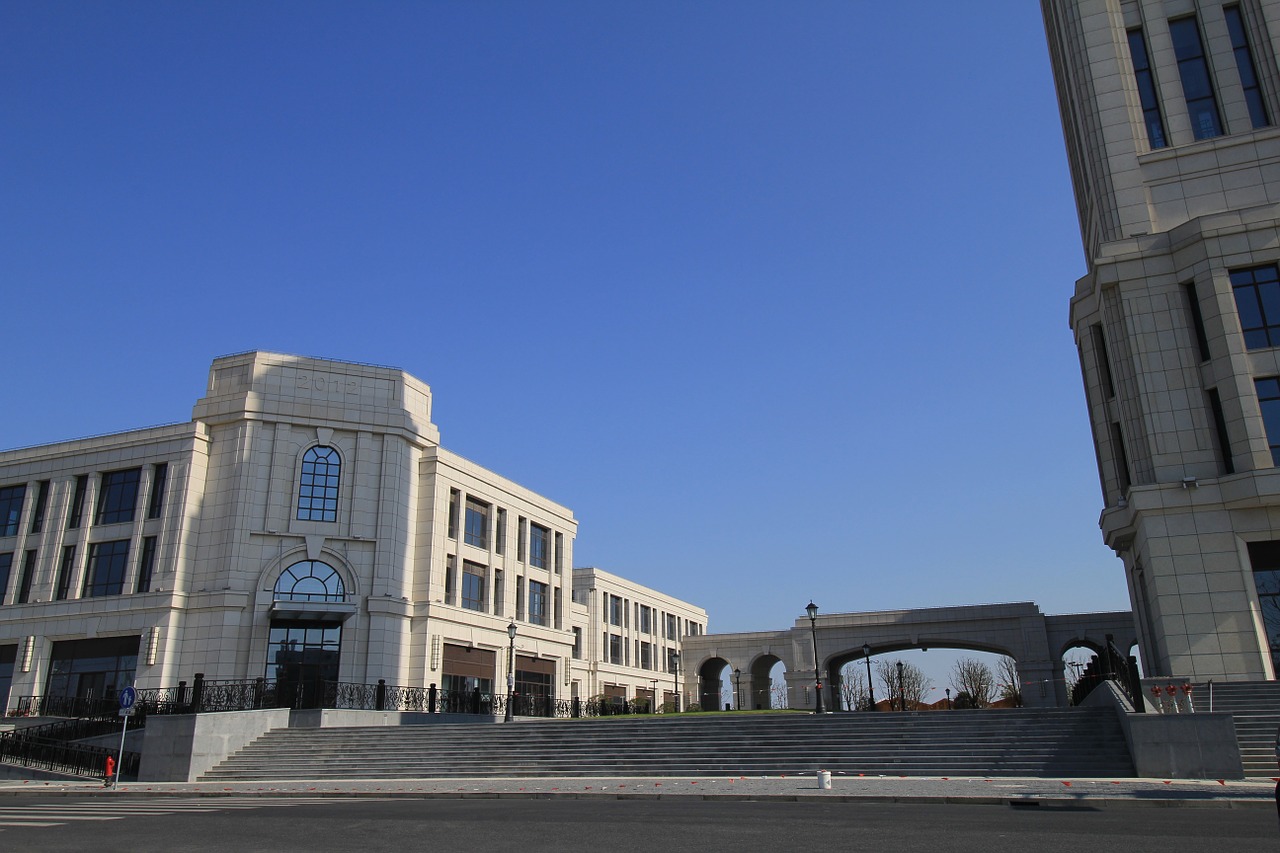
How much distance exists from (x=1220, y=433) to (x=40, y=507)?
50984mm

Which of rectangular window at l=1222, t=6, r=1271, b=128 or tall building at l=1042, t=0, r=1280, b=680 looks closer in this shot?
tall building at l=1042, t=0, r=1280, b=680

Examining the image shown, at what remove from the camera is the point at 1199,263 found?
28828mm

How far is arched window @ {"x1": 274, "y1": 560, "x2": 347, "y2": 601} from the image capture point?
4091cm

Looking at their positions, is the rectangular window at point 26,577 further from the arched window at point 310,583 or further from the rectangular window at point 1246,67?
the rectangular window at point 1246,67

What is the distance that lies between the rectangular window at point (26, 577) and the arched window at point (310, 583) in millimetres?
13485

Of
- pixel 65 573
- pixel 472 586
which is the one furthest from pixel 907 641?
pixel 65 573

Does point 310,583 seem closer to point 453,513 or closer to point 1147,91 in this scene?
point 453,513

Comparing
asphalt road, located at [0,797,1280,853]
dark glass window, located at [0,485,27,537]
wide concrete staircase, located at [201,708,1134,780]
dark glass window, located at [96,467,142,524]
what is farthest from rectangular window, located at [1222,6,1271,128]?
dark glass window, located at [0,485,27,537]

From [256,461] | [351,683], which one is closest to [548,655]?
[351,683]

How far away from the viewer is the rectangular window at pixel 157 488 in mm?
42531

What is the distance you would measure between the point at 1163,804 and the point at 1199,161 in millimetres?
24478

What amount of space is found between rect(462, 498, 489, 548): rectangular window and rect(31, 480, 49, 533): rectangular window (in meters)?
20.4

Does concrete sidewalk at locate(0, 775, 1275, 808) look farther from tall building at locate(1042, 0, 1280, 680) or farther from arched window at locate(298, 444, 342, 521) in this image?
arched window at locate(298, 444, 342, 521)

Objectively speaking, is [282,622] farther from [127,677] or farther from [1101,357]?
[1101,357]
